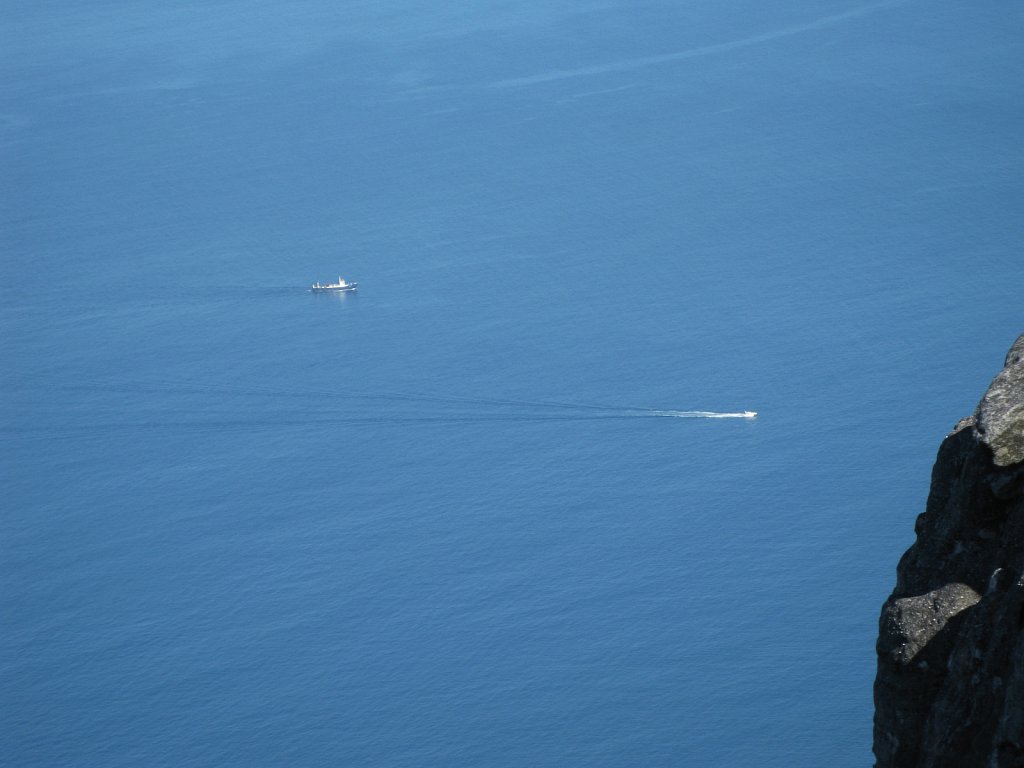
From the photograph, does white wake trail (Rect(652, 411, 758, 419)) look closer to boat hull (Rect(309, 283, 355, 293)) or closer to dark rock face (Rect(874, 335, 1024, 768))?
boat hull (Rect(309, 283, 355, 293))

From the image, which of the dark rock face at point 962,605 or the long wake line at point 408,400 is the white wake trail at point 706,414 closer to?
the long wake line at point 408,400

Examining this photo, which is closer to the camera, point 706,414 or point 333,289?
point 706,414

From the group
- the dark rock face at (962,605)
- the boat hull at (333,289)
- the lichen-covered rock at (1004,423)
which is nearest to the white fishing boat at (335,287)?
the boat hull at (333,289)

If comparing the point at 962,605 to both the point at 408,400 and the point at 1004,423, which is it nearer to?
the point at 1004,423

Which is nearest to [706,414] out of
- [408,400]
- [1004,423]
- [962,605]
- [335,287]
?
[408,400]

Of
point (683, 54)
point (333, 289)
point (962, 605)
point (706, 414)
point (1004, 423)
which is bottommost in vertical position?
point (706, 414)

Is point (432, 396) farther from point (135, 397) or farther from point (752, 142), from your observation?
point (752, 142)
